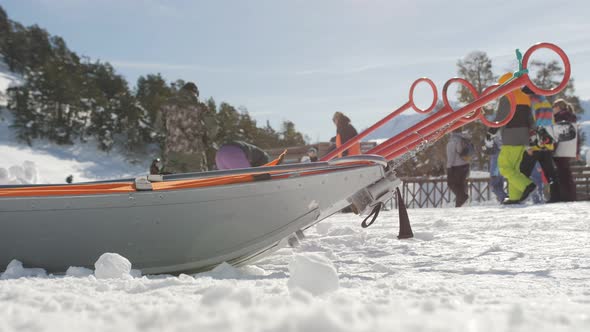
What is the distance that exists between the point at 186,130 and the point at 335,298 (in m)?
4.87

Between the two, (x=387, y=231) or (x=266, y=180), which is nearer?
(x=266, y=180)

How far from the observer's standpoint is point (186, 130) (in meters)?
5.70

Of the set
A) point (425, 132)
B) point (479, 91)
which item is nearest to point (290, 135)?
point (479, 91)

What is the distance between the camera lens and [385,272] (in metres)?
1.81

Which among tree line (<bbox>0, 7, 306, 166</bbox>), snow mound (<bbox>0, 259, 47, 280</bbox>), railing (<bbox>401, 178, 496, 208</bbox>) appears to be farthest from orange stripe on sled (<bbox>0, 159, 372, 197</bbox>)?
tree line (<bbox>0, 7, 306, 166</bbox>)

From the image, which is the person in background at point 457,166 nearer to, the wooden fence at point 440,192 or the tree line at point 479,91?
the wooden fence at point 440,192

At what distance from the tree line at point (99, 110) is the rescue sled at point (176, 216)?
17759 millimetres

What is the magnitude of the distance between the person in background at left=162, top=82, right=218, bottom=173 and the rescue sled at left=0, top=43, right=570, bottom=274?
3.74m

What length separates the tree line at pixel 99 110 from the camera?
2027 centimetres

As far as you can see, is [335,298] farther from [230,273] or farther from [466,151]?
[466,151]

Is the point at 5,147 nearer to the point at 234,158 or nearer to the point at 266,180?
the point at 234,158

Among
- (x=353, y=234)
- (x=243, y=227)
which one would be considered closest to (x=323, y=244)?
(x=353, y=234)

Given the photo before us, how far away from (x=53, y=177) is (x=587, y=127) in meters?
138

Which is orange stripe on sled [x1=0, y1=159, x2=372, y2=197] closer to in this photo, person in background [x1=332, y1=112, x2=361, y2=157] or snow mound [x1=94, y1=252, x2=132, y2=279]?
snow mound [x1=94, y1=252, x2=132, y2=279]
